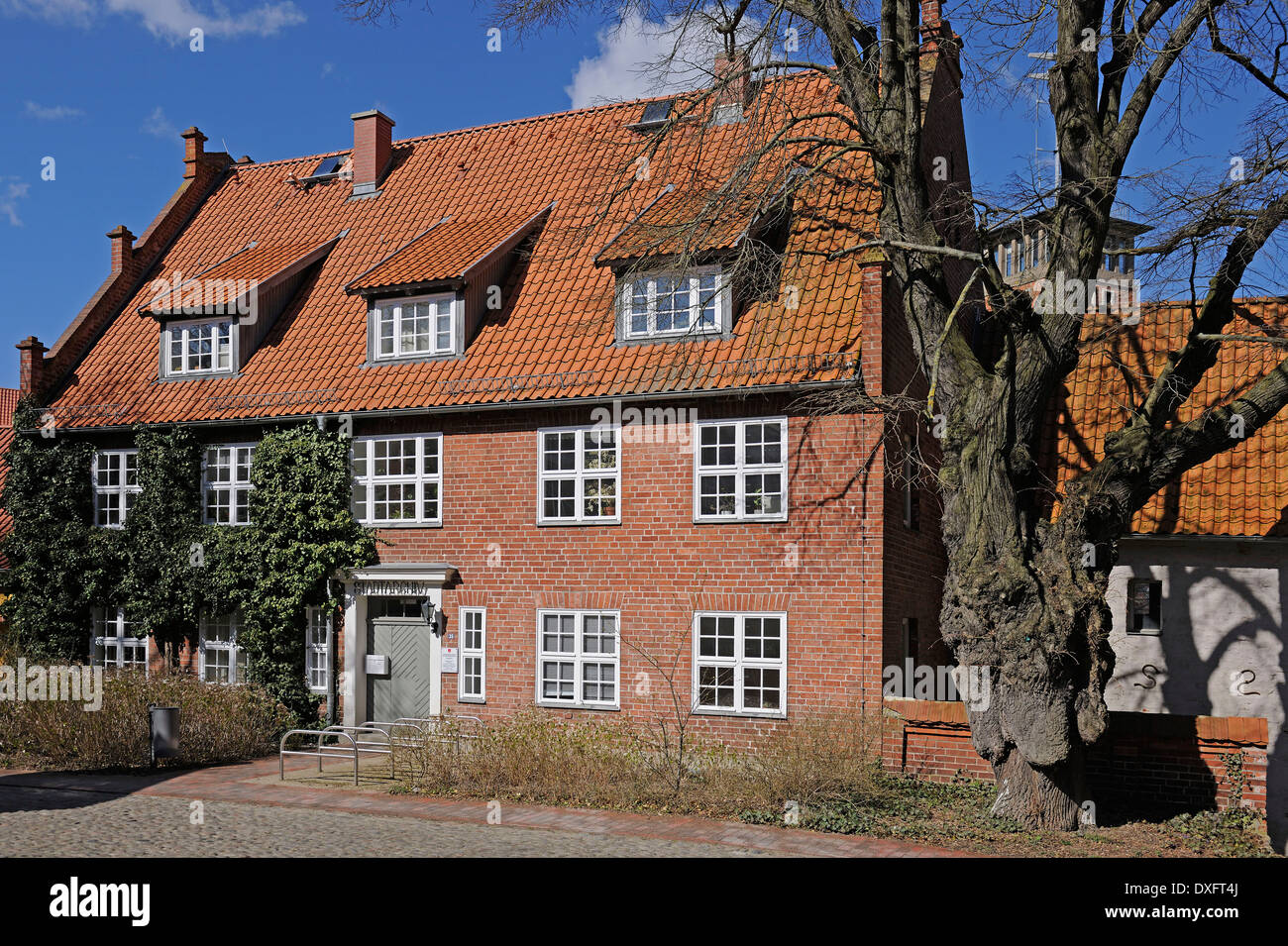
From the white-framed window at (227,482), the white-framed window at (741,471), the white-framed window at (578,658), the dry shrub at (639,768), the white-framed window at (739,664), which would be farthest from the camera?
the white-framed window at (227,482)

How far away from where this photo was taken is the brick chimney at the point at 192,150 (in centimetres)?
2783

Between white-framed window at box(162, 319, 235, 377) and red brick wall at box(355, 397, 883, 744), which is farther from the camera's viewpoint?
white-framed window at box(162, 319, 235, 377)

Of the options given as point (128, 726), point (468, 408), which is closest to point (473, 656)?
point (468, 408)

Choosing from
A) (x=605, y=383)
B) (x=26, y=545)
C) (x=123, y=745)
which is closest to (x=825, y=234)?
(x=605, y=383)

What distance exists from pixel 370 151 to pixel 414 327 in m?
6.69

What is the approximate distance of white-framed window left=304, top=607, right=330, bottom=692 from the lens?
822 inches

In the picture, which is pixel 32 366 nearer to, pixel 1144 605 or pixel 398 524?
pixel 398 524

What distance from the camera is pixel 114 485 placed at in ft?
75.1

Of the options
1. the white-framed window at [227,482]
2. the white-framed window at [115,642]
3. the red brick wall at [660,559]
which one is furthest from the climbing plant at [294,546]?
the white-framed window at [115,642]

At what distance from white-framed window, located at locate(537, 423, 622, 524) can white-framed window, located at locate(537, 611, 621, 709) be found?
5.04 feet

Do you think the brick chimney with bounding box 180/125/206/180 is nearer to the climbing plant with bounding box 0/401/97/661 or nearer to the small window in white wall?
the climbing plant with bounding box 0/401/97/661

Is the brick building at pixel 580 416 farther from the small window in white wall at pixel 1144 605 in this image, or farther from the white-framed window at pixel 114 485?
the small window in white wall at pixel 1144 605

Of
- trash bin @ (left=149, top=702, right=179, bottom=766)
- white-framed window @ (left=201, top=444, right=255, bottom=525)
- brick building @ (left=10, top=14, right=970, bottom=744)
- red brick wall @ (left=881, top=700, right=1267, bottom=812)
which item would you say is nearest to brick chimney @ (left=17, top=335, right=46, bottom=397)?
brick building @ (left=10, top=14, right=970, bottom=744)

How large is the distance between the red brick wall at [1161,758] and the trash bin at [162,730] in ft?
35.3
